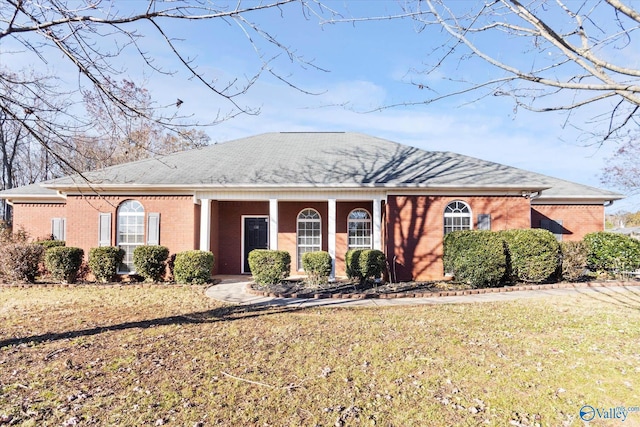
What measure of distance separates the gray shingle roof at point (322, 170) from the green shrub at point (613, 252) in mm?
2605

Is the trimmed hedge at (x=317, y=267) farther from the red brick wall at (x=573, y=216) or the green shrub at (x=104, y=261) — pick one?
the red brick wall at (x=573, y=216)

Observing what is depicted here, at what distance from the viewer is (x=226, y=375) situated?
14.0 ft

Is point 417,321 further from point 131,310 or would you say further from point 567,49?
point 131,310

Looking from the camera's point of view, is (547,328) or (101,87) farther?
(547,328)

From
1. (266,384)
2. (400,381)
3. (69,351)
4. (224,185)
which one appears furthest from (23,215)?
(400,381)

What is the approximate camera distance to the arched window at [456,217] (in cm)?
1227

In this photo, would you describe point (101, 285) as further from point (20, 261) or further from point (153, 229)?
point (20, 261)

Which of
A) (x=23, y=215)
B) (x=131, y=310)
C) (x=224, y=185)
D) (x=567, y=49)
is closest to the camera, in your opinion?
(x=567, y=49)

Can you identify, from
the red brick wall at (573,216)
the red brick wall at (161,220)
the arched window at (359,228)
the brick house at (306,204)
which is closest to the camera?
the brick house at (306,204)

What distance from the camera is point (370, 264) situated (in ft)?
34.9

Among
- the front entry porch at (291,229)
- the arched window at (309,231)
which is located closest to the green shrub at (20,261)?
the front entry porch at (291,229)

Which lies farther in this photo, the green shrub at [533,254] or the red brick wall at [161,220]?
the red brick wall at [161,220]

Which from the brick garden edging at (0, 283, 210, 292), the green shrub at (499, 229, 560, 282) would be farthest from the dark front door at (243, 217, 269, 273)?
the green shrub at (499, 229, 560, 282)

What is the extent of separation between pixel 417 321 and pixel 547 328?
84.3 inches
